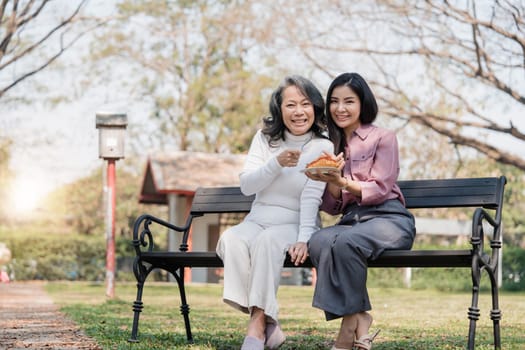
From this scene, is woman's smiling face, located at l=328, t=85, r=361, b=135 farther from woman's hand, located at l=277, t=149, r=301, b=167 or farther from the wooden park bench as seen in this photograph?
the wooden park bench

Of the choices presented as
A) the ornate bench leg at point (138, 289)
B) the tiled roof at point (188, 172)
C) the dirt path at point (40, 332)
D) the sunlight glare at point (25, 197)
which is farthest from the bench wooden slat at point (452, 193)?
the sunlight glare at point (25, 197)

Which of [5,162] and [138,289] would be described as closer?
[138,289]

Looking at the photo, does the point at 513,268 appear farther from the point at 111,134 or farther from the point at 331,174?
the point at 331,174

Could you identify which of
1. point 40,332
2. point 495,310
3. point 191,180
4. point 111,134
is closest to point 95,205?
point 191,180

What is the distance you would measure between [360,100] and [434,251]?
3.03 feet

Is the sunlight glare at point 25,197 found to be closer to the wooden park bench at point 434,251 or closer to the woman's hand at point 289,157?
the wooden park bench at point 434,251

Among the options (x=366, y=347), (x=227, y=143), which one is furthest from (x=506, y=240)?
(x=366, y=347)

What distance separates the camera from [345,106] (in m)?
4.18

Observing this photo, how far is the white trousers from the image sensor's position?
151 inches

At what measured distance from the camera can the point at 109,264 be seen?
12.3m

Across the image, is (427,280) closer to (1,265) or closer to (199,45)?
(1,265)

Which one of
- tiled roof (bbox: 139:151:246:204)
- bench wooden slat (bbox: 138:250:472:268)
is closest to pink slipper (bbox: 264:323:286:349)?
bench wooden slat (bbox: 138:250:472:268)

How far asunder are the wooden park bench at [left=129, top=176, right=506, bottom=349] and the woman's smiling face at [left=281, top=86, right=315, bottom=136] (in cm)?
74

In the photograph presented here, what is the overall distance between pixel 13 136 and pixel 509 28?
50.3 ft
